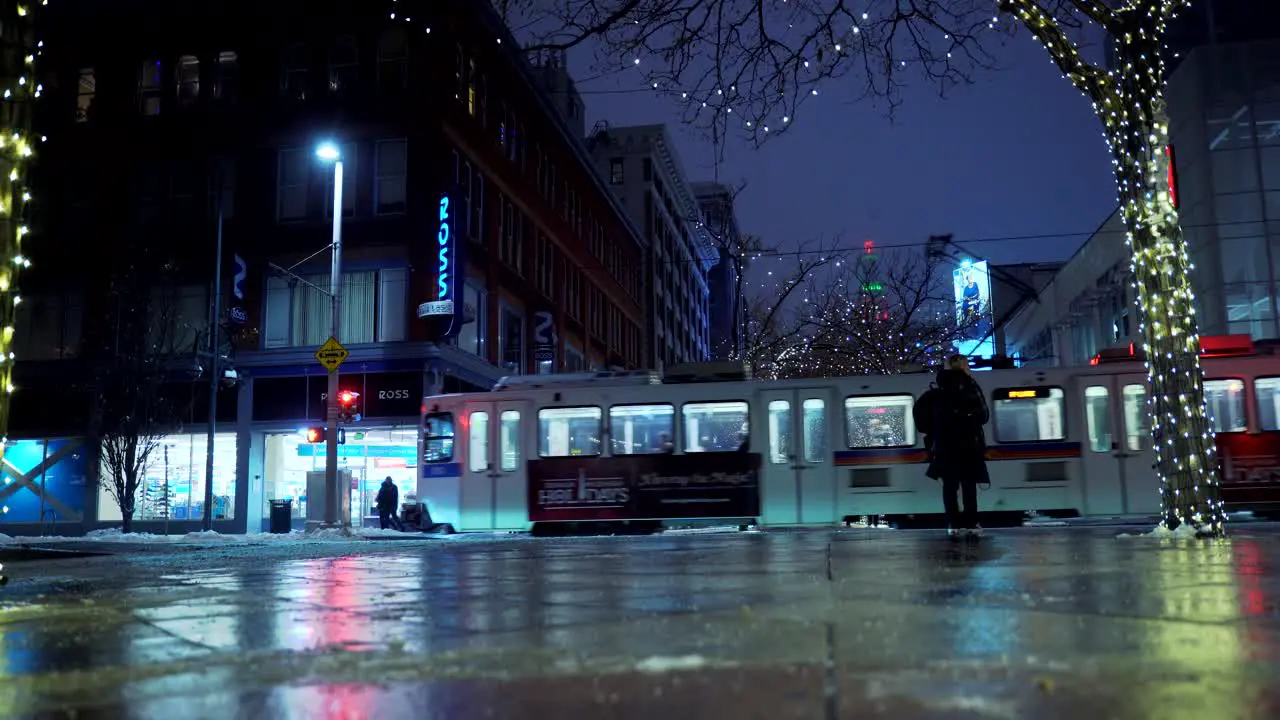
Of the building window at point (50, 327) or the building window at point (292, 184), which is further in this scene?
the building window at point (50, 327)

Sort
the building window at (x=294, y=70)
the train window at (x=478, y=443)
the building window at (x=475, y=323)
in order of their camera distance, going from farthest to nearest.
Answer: the building window at (x=294, y=70), the building window at (x=475, y=323), the train window at (x=478, y=443)

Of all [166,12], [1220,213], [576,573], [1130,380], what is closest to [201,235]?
[166,12]

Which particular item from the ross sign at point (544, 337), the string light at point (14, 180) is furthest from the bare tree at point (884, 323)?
the string light at point (14, 180)

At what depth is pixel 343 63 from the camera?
107ft

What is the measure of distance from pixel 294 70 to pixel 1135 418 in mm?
25881

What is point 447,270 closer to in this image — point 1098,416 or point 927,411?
point 1098,416

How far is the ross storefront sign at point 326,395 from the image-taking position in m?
30.2

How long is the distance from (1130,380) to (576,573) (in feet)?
53.9

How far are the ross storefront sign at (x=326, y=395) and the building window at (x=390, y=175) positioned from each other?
16.7 ft

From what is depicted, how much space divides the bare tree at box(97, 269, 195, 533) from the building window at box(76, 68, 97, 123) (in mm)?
6643

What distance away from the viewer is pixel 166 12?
→ 111ft

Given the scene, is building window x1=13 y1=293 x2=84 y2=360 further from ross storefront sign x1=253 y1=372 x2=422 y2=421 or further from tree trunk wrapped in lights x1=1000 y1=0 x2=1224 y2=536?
tree trunk wrapped in lights x1=1000 y1=0 x2=1224 y2=536

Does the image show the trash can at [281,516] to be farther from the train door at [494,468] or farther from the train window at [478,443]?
the train window at [478,443]

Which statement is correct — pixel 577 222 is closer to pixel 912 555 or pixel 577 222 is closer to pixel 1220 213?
pixel 1220 213
